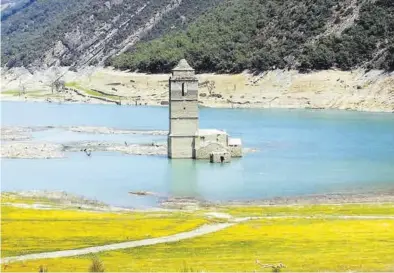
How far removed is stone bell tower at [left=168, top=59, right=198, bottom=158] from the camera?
74.5 meters

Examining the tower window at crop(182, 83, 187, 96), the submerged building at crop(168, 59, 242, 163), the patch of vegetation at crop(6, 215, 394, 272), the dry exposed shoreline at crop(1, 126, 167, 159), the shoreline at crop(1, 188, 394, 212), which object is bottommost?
the shoreline at crop(1, 188, 394, 212)

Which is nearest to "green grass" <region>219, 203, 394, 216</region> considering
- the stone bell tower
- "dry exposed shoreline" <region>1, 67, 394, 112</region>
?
the stone bell tower

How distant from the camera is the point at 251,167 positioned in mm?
69812

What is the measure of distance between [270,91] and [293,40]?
23.1m

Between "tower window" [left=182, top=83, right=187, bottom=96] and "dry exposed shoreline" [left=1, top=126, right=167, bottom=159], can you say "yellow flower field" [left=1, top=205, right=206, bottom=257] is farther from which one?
"dry exposed shoreline" [left=1, top=126, right=167, bottom=159]

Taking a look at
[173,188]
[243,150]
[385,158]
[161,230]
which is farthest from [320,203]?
[243,150]

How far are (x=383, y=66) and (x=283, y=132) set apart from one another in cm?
4942

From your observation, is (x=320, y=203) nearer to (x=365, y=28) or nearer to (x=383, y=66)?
(x=383, y=66)

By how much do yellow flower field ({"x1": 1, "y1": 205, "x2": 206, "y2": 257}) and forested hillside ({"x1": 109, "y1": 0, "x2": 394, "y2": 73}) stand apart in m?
106

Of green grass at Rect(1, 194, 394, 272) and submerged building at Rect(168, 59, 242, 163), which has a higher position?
submerged building at Rect(168, 59, 242, 163)

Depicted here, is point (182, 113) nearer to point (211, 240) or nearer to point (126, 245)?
point (211, 240)

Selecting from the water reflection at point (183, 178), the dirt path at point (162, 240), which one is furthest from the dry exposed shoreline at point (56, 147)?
the dirt path at point (162, 240)

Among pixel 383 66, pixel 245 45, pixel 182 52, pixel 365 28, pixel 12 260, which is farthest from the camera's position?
pixel 182 52

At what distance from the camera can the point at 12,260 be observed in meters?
29.7
